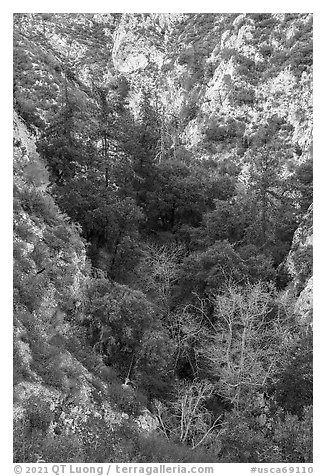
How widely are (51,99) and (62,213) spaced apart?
15.5 meters

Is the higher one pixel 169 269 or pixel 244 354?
pixel 169 269

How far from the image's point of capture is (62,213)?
2481 cm

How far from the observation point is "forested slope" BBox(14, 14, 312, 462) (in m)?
16.3

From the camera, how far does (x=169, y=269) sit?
27.8 meters

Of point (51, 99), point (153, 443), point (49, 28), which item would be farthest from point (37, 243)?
point (49, 28)

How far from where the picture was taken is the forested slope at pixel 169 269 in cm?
1627

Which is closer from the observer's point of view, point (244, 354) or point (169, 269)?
point (244, 354)

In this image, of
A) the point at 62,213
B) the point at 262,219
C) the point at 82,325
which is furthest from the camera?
the point at 262,219

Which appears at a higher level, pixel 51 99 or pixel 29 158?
pixel 51 99

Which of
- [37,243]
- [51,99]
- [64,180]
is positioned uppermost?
[51,99]

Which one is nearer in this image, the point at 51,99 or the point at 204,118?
the point at 51,99

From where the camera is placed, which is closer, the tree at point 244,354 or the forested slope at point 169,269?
the forested slope at point 169,269

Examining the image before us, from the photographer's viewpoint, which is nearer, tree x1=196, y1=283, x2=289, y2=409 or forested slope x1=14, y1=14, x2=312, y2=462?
forested slope x1=14, y1=14, x2=312, y2=462
